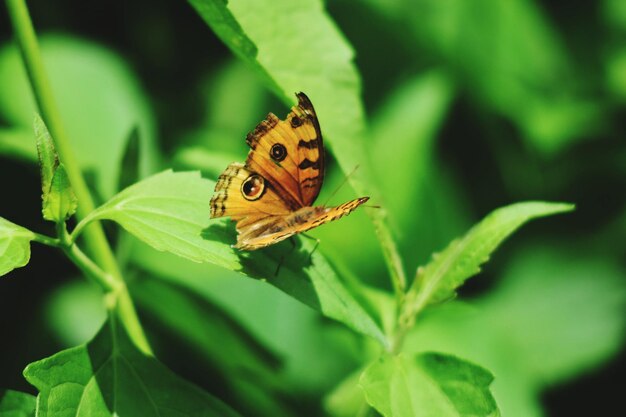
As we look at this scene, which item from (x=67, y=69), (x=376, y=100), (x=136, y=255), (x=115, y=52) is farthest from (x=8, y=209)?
(x=376, y=100)

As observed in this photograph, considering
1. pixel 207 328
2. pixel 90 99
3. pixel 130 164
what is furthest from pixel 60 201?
pixel 90 99

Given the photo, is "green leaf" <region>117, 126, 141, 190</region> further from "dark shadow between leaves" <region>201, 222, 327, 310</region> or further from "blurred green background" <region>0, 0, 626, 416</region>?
"dark shadow between leaves" <region>201, 222, 327, 310</region>

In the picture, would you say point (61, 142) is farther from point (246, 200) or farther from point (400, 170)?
point (400, 170)

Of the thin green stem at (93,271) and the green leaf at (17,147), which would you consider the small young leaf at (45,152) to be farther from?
the green leaf at (17,147)

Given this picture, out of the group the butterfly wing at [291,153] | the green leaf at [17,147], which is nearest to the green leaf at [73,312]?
the green leaf at [17,147]

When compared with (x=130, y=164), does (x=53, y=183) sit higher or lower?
lower

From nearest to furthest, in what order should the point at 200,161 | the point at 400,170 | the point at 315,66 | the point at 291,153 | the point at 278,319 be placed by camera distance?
the point at 291,153 → the point at 315,66 → the point at 200,161 → the point at 278,319 → the point at 400,170

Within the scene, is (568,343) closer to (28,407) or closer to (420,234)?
(420,234)
